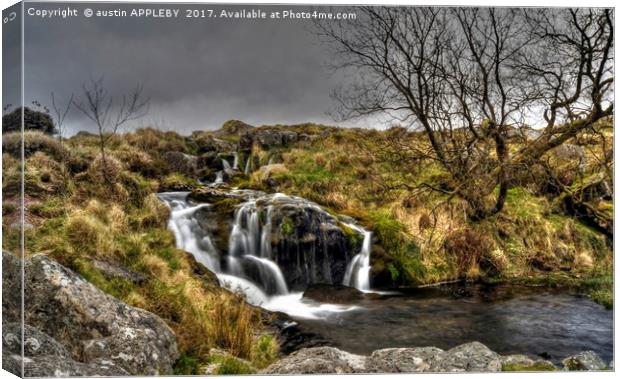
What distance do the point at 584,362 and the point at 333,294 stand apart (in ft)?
8.89

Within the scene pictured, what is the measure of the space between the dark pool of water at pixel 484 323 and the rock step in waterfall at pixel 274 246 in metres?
0.51

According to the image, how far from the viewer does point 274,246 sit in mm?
6844

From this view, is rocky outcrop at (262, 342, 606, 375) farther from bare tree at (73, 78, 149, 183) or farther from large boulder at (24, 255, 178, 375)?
bare tree at (73, 78, 149, 183)

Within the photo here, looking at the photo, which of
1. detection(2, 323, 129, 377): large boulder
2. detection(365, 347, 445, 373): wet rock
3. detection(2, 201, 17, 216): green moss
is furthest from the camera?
detection(365, 347, 445, 373): wet rock

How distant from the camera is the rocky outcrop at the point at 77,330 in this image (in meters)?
4.79

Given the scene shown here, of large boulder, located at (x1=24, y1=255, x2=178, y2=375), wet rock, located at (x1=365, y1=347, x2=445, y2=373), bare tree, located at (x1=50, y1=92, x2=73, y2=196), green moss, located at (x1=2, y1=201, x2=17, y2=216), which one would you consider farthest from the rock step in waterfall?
green moss, located at (x1=2, y1=201, x2=17, y2=216)

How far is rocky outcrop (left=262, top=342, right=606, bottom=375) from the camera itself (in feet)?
17.4

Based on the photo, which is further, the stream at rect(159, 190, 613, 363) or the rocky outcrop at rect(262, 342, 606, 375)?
the stream at rect(159, 190, 613, 363)

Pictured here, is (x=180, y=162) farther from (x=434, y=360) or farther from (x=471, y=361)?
(x=471, y=361)

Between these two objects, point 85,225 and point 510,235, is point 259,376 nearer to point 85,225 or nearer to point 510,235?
point 85,225

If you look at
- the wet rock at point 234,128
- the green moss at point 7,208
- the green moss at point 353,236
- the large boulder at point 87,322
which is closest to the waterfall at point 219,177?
the wet rock at point 234,128

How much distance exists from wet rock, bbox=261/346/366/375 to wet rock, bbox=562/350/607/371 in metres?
2.11

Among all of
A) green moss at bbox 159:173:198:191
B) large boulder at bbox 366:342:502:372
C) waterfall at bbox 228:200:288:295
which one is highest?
green moss at bbox 159:173:198:191

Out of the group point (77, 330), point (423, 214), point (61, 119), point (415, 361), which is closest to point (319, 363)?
point (415, 361)
